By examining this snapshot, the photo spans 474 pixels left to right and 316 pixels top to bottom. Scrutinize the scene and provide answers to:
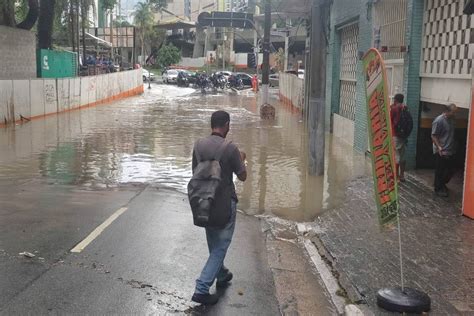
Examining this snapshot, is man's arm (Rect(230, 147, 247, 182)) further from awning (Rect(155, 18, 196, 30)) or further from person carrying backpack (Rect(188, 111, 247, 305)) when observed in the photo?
awning (Rect(155, 18, 196, 30))

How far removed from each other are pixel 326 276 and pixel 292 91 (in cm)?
2665

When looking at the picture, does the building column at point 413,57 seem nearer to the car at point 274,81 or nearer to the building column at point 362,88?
the building column at point 362,88

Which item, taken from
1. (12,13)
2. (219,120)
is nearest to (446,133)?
(219,120)

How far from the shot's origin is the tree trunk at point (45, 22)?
29250mm

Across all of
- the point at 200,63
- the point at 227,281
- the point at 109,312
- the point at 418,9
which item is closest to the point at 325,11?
the point at 418,9

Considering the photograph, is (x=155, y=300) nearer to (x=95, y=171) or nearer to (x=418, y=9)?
(x=95, y=171)

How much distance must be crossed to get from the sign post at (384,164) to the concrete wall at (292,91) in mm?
21778

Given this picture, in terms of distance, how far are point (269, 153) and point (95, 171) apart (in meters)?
4.64

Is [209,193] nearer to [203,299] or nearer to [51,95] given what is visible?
[203,299]

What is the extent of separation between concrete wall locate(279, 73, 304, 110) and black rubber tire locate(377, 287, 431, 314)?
22126 millimetres

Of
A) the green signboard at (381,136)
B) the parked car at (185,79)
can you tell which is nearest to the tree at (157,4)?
the parked car at (185,79)

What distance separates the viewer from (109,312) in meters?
4.90

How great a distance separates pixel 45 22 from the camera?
2995 centimetres

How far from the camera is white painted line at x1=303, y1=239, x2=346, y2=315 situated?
5.31m
